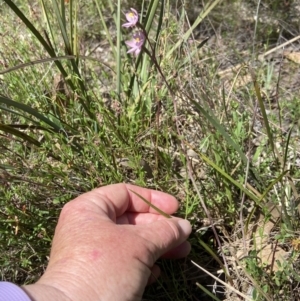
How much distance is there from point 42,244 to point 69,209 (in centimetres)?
28

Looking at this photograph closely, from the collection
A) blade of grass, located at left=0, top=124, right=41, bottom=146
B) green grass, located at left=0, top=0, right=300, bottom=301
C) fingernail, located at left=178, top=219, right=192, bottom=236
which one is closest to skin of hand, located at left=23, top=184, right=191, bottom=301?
fingernail, located at left=178, top=219, right=192, bottom=236

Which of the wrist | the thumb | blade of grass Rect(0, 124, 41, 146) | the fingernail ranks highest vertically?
blade of grass Rect(0, 124, 41, 146)

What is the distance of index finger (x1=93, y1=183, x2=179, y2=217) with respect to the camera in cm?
149

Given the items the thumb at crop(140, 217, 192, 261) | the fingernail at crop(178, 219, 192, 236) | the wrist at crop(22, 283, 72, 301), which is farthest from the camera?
the fingernail at crop(178, 219, 192, 236)

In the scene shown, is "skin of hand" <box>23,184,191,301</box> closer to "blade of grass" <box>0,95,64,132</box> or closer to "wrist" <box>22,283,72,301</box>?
"wrist" <box>22,283,72,301</box>

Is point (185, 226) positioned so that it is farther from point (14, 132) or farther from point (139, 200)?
point (14, 132)

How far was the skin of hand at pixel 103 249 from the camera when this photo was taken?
1235 mm

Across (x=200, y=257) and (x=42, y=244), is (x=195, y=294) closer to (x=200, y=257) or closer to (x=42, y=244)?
(x=200, y=257)

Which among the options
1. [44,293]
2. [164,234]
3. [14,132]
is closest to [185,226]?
[164,234]

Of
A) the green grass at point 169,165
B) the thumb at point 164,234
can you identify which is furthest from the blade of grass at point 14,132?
the thumb at point 164,234

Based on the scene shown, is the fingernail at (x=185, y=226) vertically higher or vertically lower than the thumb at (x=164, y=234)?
lower

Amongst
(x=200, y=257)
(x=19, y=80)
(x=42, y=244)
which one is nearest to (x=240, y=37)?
(x=19, y=80)

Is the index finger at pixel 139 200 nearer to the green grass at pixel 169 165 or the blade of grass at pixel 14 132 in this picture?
the green grass at pixel 169 165

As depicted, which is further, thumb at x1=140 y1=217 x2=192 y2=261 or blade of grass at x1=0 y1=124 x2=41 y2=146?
blade of grass at x1=0 y1=124 x2=41 y2=146
